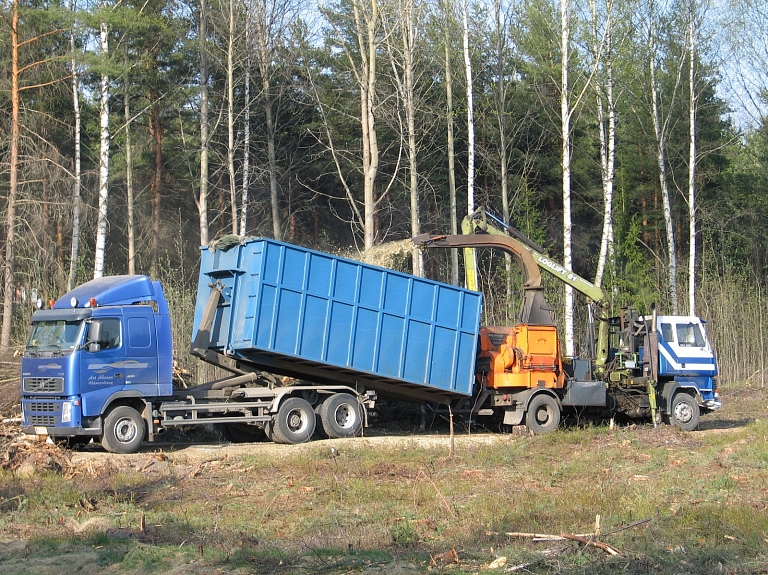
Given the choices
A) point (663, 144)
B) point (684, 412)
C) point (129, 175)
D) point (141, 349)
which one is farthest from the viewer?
point (663, 144)

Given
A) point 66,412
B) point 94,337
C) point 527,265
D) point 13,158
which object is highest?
point 13,158

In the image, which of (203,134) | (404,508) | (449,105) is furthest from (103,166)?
(404,508)

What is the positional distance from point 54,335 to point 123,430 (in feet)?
6.58

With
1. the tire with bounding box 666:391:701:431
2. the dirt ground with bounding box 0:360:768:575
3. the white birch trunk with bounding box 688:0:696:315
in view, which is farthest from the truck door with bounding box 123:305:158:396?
the white birch trunk with bounding box 688:0:696:315

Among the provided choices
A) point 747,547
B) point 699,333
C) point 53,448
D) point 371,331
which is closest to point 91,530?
point 53,448

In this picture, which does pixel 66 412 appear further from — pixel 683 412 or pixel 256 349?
pixel 683 412

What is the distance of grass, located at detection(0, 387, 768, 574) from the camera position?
26.5 feet

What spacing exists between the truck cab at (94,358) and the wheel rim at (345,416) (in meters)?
3.32

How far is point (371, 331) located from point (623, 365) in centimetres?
584

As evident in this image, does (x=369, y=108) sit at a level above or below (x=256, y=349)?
above

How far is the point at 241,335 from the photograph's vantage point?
53.9ft

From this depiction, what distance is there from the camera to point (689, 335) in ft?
65.9

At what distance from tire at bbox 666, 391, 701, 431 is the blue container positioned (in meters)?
4.87

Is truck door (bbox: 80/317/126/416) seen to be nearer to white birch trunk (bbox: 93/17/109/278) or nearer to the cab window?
white birch trunk (bbox: 93/17/109/278)
